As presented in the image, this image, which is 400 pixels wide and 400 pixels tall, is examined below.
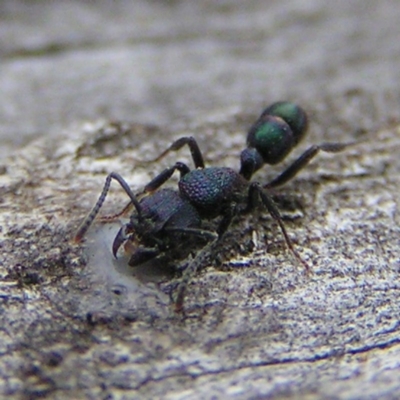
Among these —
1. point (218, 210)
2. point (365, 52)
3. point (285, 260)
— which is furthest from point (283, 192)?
point (365, 52)

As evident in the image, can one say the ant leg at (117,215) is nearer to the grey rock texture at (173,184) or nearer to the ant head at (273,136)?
the grey rock texture at (173,184)

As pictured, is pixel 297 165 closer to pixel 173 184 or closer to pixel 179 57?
pixel 173 184

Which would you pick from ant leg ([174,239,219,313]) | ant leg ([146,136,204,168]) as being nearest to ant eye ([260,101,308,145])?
ant leg ([146,136,204,168])

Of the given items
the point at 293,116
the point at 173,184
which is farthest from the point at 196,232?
the point at 293,116

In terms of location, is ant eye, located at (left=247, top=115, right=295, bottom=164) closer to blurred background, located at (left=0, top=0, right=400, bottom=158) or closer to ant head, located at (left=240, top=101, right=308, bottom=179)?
ant head, located at (left=240, top=101, right=308, bottom=179)

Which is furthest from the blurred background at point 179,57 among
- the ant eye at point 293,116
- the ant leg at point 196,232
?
the ant leg at point 196,232

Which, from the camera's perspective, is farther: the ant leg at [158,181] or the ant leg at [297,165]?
the ant leg at [297,165]
